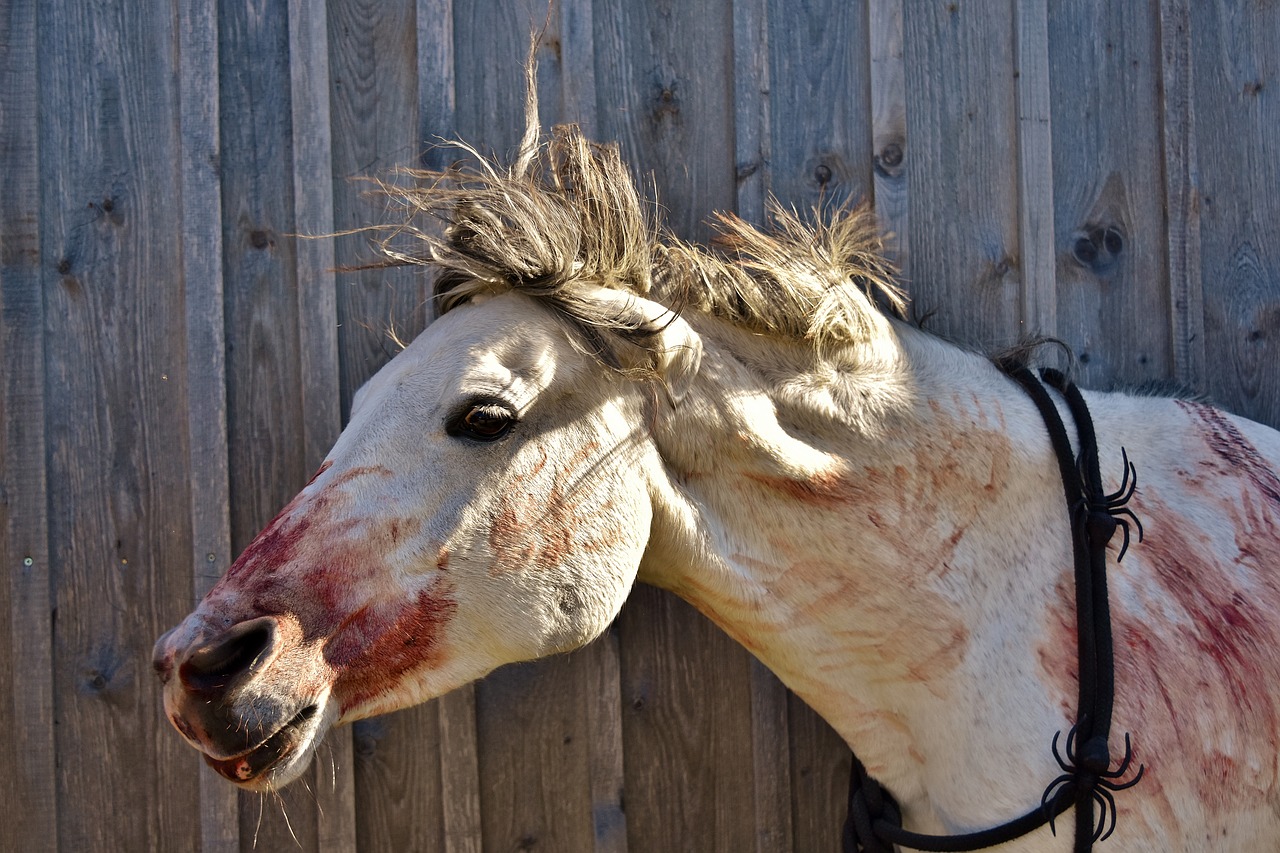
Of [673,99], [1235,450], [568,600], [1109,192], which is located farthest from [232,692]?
[1109,192]

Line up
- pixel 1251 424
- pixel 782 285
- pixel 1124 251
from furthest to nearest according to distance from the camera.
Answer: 1. pixel 1124 251
2. pixel 1251 424
3. pixel 782 285

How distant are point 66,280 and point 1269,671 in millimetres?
2718

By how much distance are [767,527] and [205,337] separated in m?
1.47

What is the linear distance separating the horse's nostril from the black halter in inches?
44.5

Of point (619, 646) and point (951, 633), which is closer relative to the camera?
point (951, 633)

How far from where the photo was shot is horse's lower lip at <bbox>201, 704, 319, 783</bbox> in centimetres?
123

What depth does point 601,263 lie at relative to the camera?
Answer: 1511 mm

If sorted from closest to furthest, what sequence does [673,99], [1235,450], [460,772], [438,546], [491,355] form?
1. [438,546]
2. [491,355]
3. [1235,450]
4. [460,772]
5. [673,99]

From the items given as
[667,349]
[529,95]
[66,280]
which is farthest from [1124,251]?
[66,280]

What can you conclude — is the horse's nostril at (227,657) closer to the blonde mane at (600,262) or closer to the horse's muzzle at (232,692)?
the horse's muzzle at (232,692)

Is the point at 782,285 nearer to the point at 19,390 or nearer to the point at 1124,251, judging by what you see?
the point at 1124,251

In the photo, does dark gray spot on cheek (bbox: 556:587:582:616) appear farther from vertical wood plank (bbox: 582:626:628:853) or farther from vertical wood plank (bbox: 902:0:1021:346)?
vertical wood plank (bbox: 902:0:1021:346)

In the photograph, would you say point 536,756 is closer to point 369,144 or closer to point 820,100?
point 369,144

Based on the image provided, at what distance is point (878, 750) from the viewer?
5.11 feet
